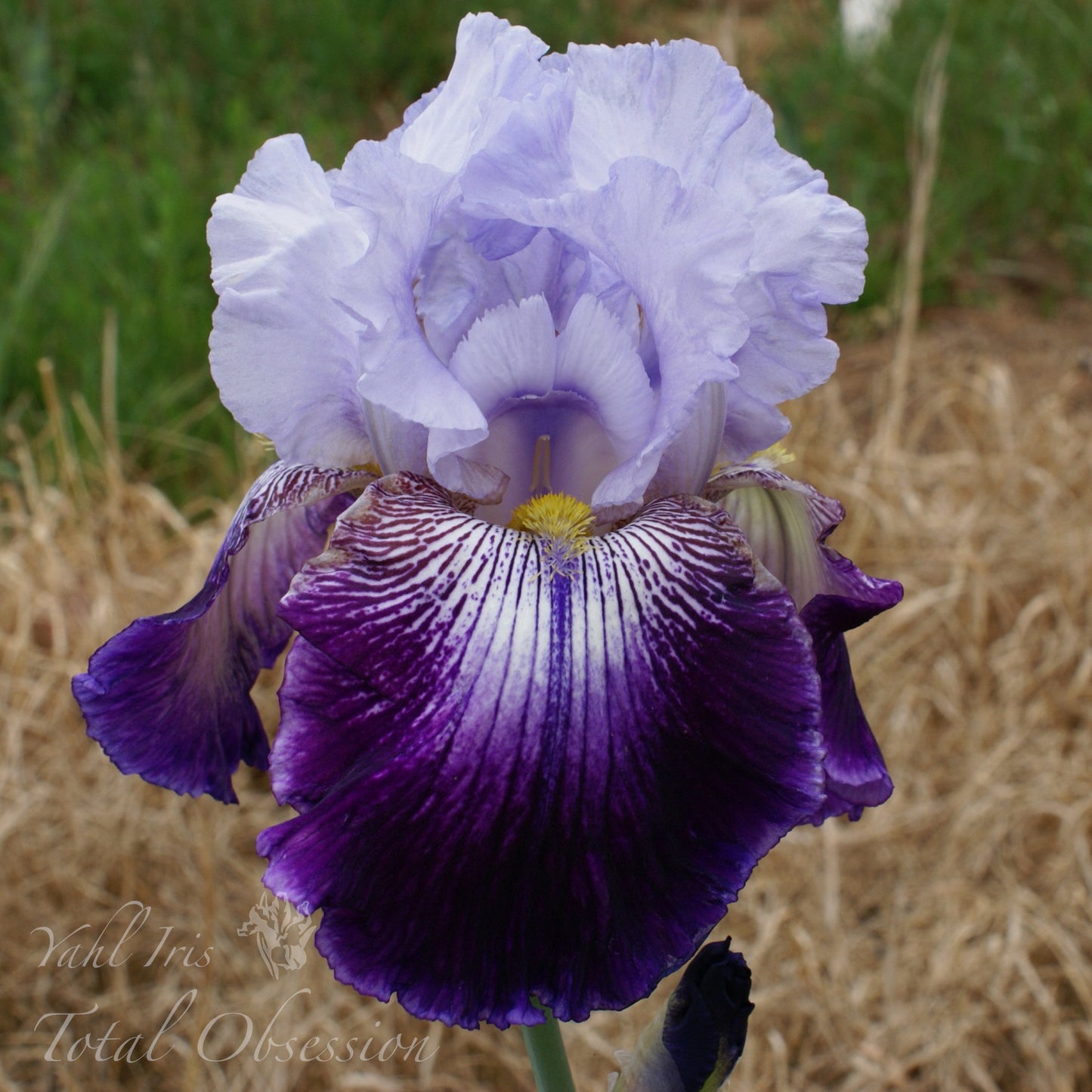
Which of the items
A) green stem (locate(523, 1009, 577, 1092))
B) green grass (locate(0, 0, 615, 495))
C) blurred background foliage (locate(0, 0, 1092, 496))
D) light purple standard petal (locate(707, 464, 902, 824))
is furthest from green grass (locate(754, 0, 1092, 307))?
green stem (locate(523, 1009, 577, 1092))

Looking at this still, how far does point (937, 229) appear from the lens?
4625 millimetres

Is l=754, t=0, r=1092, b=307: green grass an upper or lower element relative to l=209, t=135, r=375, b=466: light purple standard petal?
lower

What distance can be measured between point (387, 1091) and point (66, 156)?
444 centimetres

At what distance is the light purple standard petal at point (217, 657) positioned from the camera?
1.08 m

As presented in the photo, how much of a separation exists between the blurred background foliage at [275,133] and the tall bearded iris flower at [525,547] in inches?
95.8

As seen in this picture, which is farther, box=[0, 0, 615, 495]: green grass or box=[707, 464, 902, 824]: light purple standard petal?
box=[0, 0, 615, 495]: green grass

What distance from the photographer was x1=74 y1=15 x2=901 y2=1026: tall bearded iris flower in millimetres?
819

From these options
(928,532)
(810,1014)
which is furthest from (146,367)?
(810,1014)

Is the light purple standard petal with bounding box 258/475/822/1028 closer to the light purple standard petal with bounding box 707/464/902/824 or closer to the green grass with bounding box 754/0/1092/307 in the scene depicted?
the light purple standard petal with bounding box 707/464/902/824

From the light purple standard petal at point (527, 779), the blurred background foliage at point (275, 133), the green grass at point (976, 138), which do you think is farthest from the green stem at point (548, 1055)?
the green grass at point (976, 138)

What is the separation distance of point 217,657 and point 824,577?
1.91 feet

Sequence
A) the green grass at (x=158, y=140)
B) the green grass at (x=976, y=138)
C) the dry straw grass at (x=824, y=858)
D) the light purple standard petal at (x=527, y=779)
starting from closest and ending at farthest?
1. the light purple standard petal at (x=527, y=779)
2. the dry straw grass at (x=824, y=858)
3. the green grass at (x=158, y=140)
4. the green grass at (x=976, y=138)

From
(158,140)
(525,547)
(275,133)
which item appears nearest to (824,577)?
(525,547)

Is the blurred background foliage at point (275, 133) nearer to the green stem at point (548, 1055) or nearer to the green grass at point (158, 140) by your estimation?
the green grass at point (158, 140)
